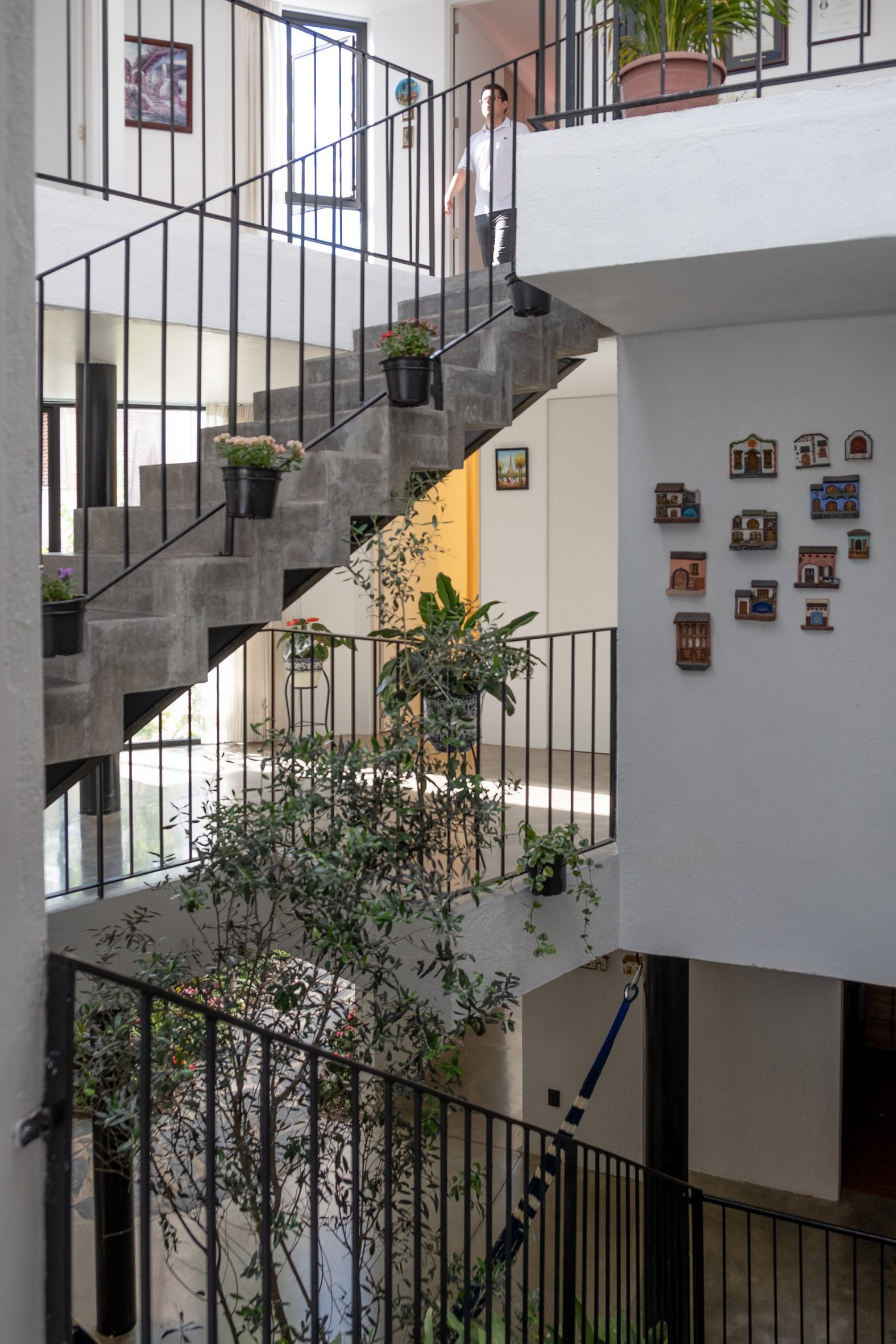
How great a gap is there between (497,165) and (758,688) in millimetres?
3065

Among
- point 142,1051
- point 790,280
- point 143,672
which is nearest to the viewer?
point 142,1051

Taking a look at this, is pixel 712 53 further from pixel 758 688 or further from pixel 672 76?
pixel 758 688

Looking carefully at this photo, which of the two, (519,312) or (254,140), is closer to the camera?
(519,312)

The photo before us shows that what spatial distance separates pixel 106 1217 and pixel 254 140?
22.1 ft

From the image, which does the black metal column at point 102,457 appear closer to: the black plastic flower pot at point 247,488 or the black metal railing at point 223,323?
the black metal railing at point 223,323

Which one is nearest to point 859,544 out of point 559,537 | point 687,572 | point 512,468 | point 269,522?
point 687,572

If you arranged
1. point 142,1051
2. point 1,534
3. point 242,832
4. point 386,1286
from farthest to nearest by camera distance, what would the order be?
point 242,832
point 386,1286
point 142,1051
point 1,534

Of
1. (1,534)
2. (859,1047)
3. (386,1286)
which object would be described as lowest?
(859,1047)

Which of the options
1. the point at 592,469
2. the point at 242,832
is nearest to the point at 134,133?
the point at 592,469

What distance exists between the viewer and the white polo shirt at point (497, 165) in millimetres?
5949

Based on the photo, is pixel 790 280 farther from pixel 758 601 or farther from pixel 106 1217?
pixel 106 1217

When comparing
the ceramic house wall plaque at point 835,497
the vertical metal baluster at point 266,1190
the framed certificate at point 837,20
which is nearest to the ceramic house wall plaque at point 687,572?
the ceramic house wall plaque at point 835,497

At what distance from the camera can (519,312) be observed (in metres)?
4.71

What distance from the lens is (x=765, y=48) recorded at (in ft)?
20.1
